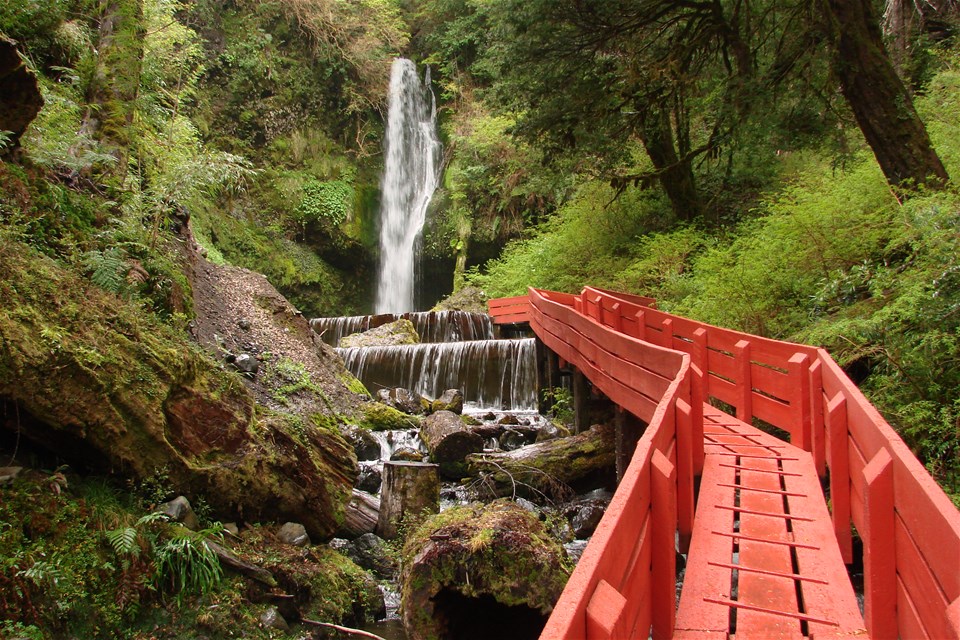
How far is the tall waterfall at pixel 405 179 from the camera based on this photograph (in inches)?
1105

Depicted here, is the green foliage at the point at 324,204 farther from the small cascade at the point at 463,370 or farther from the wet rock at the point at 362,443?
the wet rock at the point at 362,443

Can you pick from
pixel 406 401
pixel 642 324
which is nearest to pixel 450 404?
pixel 406 401

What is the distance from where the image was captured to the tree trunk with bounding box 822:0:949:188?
9.41 metres

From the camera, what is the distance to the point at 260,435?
21.0ft

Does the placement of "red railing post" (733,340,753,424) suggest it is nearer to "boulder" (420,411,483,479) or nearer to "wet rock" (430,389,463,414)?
"boulder" (420,411,483,479)

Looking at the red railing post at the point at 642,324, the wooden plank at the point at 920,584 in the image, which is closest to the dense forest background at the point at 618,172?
the red railing post at the point at 642,324

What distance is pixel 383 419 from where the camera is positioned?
11.8 m

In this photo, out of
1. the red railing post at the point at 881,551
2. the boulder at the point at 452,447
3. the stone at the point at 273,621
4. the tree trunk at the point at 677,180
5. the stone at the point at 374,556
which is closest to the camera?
the red railing post at the point at 881,551

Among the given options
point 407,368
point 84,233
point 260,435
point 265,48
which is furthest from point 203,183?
point 265,48

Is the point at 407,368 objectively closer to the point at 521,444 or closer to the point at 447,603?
the point at 521,444

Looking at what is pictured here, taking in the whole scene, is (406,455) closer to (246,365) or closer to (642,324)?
(246,365)

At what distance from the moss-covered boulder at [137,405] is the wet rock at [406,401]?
656 cm

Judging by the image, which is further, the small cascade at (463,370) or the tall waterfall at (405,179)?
the tall waterfall at (405,179)

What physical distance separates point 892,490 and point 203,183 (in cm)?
857
